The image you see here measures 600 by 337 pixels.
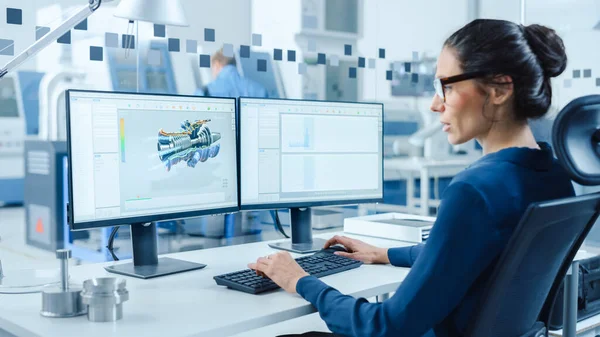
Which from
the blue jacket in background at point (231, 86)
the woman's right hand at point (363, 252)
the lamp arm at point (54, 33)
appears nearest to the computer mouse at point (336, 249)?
the woman's right hand at point (363, 252)

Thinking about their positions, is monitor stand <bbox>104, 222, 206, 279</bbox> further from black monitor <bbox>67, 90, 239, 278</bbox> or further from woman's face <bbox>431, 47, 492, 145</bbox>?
woman's face <bbox>431, 47, 492, 145</bbox>

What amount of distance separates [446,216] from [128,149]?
2.73 feet

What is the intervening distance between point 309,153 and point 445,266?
38.1 inches

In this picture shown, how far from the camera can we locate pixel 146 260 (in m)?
1.64

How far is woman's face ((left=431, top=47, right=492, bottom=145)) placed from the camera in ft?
4.00

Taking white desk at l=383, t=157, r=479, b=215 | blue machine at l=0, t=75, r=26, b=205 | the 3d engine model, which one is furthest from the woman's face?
white desk at l=383, t=157, r=479, b=215

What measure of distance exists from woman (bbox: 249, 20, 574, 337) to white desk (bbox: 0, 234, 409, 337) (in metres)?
0.10

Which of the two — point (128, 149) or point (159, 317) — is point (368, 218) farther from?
point (159, 317)

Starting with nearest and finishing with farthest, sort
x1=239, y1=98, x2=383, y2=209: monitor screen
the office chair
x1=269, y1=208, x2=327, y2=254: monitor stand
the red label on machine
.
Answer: the office chair, x1=239, y1=98, x2=383, y2=209: monitor screen, x1=269, y1=208, x2=327, y2=254: monitor stand, the red label on machine

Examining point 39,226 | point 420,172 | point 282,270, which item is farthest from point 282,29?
point 420,172

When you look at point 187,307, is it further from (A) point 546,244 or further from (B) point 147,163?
(A) point 546,244

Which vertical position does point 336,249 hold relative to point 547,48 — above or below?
below

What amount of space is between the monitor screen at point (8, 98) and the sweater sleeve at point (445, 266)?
4.84ft

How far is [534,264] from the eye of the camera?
110 centimetres
